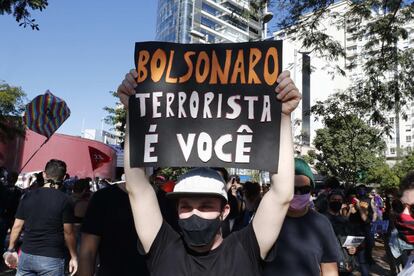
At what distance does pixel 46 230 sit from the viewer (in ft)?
14.5

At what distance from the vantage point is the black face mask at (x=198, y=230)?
6.40ft

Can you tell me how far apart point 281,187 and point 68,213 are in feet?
10.8

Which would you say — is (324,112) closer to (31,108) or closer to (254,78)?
(31,108)

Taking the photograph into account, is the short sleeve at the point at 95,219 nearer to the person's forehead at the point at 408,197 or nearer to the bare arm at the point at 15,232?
the bare arm at the point at 15,232

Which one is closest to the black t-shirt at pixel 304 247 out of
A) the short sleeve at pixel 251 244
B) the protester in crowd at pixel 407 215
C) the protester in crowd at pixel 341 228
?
the protester in crowd at pixel 407 215

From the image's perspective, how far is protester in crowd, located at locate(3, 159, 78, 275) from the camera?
14.2ft

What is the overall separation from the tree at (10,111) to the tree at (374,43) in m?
12.5

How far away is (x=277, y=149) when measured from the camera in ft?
6.68

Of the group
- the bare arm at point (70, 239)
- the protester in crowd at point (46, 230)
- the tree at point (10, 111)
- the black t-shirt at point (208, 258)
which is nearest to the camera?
the black t-shirt at point (208, 258)

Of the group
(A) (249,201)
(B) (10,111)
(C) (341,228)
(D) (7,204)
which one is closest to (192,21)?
(B) (10,111)

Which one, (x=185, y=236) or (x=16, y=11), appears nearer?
(x=185, y=236)

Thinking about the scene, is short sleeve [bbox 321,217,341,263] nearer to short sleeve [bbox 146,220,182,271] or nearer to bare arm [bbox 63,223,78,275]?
short sleeve [bbox 146,220,182,271]

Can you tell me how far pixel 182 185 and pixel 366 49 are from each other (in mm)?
8714

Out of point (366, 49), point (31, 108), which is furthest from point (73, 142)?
point (366, 49)
